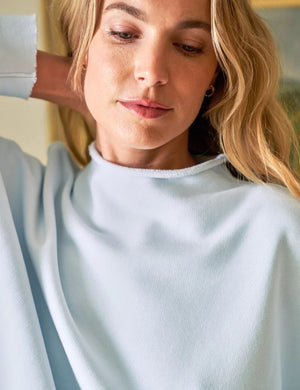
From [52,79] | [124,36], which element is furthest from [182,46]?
[52,79]

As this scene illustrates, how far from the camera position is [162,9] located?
4.10ft

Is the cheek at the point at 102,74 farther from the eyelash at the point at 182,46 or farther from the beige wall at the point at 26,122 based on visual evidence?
the beige wall at the point at 26,122

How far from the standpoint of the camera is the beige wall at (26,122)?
1.93 meters

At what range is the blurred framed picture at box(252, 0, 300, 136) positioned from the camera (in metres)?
1.60

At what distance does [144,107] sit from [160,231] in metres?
0.28

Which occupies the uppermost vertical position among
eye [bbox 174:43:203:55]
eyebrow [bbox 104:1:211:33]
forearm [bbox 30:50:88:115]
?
eyebrow [bbox 104:1:211:33]

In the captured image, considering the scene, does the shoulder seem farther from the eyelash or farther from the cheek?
the eyelash

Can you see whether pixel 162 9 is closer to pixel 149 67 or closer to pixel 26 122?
pixel 149 67

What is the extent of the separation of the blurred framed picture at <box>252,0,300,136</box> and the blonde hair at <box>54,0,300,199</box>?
0.12 meters

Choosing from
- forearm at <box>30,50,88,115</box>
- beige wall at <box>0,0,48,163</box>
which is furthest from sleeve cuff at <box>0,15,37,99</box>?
beige wall at <box>0,0,48,163</box>

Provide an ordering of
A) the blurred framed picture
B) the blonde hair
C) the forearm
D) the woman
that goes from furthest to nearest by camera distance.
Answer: the blurred framed picture, the forearm, the blonde hair, the woman

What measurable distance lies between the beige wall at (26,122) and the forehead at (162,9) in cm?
69

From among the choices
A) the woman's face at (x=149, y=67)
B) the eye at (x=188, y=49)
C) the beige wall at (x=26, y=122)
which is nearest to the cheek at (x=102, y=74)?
the woman's face at (x=149, y=67)

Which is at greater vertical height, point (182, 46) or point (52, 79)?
point (182, 46)
